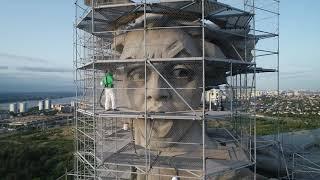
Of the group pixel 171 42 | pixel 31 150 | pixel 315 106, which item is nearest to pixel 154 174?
pixel 171 42

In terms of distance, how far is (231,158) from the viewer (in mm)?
12312

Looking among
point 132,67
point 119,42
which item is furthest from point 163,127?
point 119,42

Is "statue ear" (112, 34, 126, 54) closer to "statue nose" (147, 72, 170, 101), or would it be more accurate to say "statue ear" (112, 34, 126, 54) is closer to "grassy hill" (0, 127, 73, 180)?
"statue nose" (147, 72, 170, 101)

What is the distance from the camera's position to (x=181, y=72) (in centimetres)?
1202

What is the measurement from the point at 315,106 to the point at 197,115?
7951cm

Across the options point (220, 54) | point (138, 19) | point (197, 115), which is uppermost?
point (138, 19)

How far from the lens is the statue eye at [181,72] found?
11922mm

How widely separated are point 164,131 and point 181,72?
5.65 ft

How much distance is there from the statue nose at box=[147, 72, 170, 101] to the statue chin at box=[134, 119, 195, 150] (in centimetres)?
70

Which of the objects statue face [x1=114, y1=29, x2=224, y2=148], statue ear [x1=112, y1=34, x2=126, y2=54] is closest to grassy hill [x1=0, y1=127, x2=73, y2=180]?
statue ear [x1=112, y1=34, x2=126, y2=54]

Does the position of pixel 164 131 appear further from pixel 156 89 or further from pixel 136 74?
pixel 136 74

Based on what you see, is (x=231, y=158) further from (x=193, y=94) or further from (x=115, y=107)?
(x=115, y=107)

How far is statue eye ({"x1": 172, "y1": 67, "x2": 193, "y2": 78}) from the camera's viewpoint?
1192 centimetres

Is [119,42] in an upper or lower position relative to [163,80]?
upper
